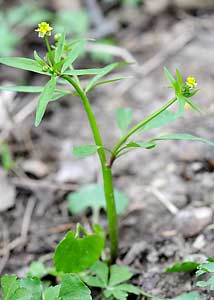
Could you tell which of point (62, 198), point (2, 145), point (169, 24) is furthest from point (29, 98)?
point (169, 24)

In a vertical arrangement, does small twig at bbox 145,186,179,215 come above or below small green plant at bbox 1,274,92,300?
above

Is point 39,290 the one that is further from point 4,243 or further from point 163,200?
point 163,200

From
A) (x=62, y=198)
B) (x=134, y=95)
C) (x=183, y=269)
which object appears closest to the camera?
(x=183, y=269)

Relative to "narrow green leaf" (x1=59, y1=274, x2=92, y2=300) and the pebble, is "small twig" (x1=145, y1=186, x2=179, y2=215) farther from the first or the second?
"narrow green leaf" (x1=59, y1=274, x2=92, y2=300)

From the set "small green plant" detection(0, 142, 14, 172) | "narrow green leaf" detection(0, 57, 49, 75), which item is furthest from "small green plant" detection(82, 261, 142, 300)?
"small green plant" detection(0, 142, 14, 172)

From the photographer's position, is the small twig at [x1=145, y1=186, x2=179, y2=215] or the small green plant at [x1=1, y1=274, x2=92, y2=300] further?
the small twig at [x1=145, y1=186, x2=179, y2=215]

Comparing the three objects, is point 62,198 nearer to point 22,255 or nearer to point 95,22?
point 22,255
